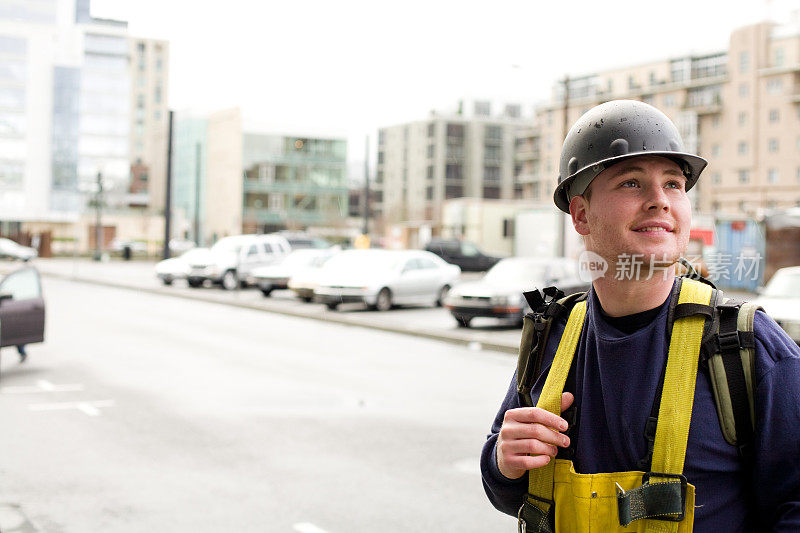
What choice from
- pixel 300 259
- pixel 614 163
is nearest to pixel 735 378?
pixel 614 163

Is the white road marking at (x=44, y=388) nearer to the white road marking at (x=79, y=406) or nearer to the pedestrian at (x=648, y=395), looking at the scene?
the white road marking at (x=79, y=406)

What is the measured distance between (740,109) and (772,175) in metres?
8.30

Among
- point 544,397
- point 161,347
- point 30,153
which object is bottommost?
point 161,347

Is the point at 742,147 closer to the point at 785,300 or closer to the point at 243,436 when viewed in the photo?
the point at 785,300

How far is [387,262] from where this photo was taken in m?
23.9

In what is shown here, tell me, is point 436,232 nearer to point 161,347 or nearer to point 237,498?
point 161,347

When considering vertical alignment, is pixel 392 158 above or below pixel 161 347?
above

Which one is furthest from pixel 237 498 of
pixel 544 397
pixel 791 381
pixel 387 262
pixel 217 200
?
pixel 217 200

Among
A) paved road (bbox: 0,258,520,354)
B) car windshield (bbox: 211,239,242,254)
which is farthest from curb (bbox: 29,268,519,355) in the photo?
car windshield (bbox: 211,239,242,254)

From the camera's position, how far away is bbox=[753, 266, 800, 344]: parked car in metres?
11.7

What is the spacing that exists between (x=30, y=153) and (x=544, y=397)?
92.2m

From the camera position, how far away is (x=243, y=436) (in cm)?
779

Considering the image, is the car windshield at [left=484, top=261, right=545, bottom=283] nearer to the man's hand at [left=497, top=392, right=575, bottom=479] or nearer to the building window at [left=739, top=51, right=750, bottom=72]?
the man's hand at [left=497, top=392, right=575, bottom=479]

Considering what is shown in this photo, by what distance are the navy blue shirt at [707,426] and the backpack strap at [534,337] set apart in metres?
0.15
